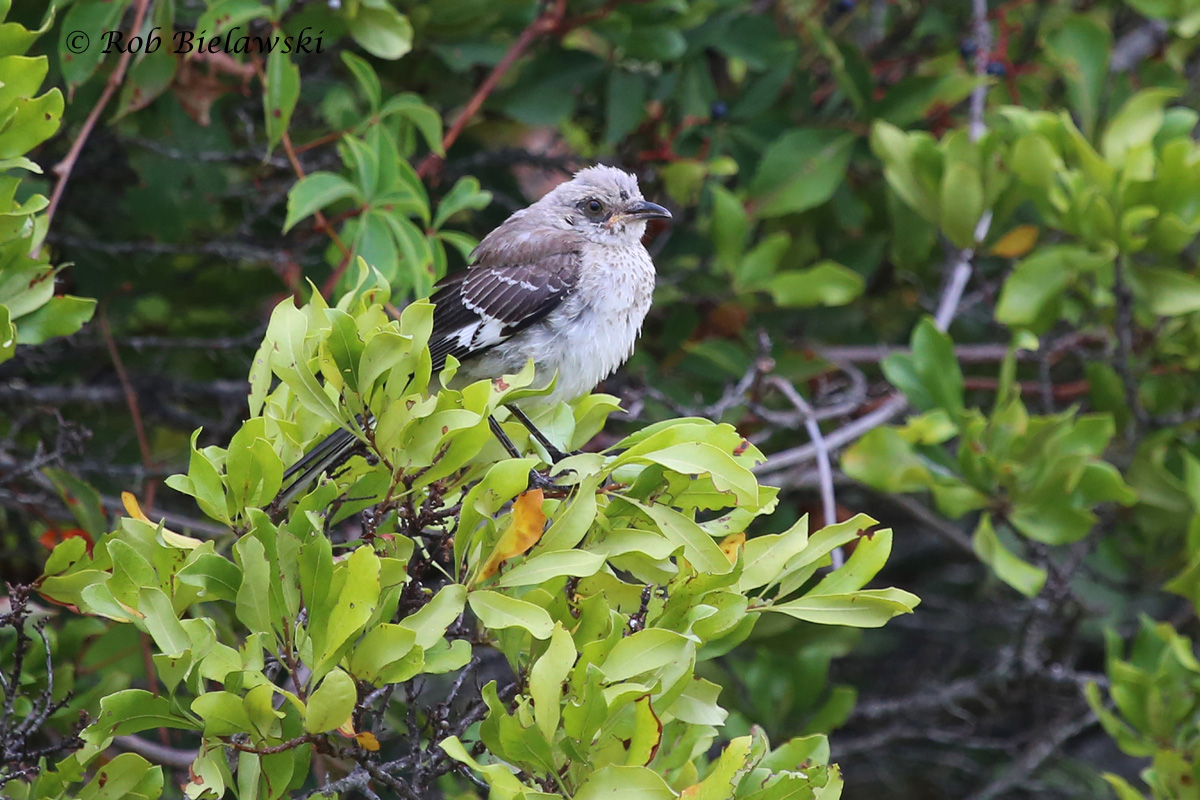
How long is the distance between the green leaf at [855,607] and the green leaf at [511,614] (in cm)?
49

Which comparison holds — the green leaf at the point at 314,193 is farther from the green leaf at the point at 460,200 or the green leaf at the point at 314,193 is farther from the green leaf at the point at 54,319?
the green leaf at the point at 54,319

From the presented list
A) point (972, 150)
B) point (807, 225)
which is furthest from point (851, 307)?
point (972, 150)

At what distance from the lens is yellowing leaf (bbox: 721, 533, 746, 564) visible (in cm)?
198

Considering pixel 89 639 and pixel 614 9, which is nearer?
pixel 89 639

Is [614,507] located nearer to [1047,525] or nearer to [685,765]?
[685,765]

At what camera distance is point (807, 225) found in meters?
4.43

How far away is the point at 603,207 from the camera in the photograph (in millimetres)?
3451

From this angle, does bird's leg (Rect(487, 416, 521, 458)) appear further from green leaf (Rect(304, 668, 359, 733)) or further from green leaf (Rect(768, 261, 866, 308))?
green leaf (Rect(768, 261, 866, 308))

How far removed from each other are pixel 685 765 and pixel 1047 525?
1641 millimetres

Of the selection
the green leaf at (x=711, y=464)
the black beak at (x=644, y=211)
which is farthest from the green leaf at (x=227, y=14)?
the green leaf at (x=711, y=464)

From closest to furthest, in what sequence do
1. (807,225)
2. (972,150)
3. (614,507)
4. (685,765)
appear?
1. (614,507)
2. (685,765)
3. (972,150)
4. (807,225)

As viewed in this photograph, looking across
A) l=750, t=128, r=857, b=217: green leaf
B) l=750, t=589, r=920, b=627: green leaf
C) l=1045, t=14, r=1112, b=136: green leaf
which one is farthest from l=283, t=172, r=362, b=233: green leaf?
l=1045, t=14, r=1112, b=136: green leaf

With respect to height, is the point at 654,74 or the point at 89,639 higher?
the point at 654,74

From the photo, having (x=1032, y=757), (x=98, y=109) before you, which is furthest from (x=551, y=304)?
(x=1032, y=757)
